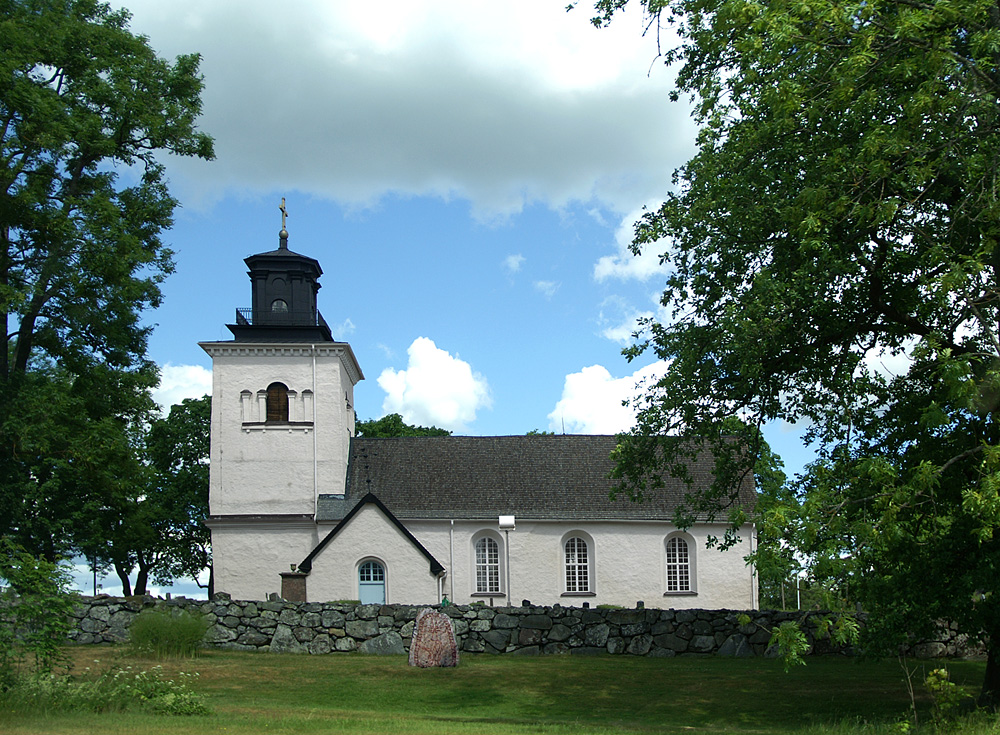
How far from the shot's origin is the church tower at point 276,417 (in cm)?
3781

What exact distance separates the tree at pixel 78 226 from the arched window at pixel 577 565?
57.8 ft

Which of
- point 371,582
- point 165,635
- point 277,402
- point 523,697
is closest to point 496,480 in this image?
point 371,582

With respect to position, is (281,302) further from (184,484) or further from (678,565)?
(678,565)

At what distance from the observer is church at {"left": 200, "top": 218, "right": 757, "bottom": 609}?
124 ft

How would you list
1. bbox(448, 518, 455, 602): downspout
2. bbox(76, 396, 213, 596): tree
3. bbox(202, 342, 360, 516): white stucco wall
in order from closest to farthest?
bbox(448, 518, 455, 602): downspout → bbox(202, 342, 360, 516): white stucco wall → bbox(76, 396, 213, 596): tree

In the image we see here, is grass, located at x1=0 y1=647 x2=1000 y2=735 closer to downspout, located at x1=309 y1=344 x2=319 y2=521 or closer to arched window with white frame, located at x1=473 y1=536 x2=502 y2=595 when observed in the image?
downspout, located at x1=309 y1=344 x2=319 y2=521

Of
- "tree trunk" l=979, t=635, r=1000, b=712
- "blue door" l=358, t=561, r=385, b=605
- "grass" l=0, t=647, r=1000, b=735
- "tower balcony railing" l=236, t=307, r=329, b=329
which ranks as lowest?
"grass" l=0, t=647, r=1000, b=735

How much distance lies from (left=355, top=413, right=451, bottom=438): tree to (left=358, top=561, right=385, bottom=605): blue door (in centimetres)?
2029

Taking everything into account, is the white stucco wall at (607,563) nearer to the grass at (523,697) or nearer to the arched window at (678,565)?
the arched window at (678,565)

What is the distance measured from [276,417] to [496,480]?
880 centimetres

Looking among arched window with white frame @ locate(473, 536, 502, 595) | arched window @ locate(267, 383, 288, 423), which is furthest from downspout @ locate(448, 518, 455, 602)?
arched window @ locate(267, 383, 288, 423)

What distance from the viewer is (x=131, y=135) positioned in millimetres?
26688

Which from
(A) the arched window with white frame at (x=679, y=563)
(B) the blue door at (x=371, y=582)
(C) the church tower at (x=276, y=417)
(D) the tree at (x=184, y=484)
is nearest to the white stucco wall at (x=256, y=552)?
(C) the church tower at (x=276, y=417)

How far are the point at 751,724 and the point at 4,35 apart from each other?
72.0 feet
